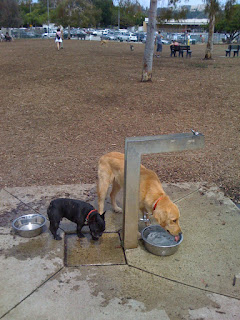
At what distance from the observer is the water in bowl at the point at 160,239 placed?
389 cm

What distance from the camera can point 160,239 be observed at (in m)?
3.95

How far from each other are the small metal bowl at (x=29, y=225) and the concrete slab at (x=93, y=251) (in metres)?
0.38

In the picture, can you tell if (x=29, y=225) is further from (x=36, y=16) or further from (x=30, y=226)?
(x=36, y=16)

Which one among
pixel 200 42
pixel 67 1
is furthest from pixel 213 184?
pixel 200 42

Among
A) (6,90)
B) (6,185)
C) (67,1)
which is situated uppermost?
(67,1)

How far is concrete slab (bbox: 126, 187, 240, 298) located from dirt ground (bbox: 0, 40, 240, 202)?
2.97 ft

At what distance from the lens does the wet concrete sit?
2979 mm

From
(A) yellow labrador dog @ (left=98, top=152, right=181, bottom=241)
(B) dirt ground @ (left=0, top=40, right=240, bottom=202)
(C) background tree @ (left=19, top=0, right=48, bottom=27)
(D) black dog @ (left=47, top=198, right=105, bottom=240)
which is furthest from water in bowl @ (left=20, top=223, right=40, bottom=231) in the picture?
(C) background tree @ (left=19, top=0, right=48, bottom=27)

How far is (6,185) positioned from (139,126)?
3942 mm

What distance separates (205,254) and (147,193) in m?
0.95

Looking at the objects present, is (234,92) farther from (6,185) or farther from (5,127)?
(6,185)

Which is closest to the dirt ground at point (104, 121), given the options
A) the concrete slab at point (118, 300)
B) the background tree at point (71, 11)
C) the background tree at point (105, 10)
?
the concrete slab at point (118, 300)

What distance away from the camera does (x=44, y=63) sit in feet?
56.1

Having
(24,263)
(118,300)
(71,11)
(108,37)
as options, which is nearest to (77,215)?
(24,263)
